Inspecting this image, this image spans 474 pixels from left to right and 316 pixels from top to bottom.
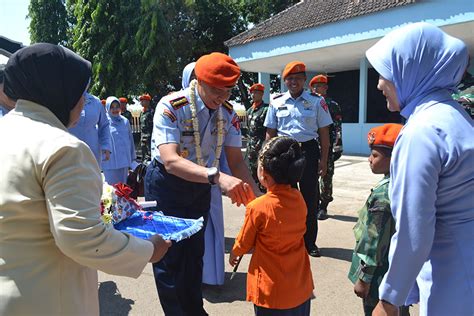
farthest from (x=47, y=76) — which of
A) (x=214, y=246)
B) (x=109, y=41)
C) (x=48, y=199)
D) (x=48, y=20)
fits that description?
(x=48, y=20)

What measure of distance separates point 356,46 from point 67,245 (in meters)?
11.7

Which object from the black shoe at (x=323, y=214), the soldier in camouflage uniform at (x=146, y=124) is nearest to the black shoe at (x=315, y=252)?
the black shoe at (x=323, y=214)

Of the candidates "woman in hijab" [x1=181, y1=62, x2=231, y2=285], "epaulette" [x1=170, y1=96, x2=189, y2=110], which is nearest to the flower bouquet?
"epaulette" [x1=170, y1=96, x2=189, y2=110]

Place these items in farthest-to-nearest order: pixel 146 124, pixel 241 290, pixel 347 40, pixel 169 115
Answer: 1. pixel 347 40
2. pixel 146 124
3. pixel 241 290
4. pixel 169 115

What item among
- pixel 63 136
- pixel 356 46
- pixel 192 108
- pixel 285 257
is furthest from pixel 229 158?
pixel 356 46

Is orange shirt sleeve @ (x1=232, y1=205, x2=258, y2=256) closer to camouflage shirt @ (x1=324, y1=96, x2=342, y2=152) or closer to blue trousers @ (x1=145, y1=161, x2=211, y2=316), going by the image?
blue trousers @ (x1=145, y1=161, x2=211, y2=316)

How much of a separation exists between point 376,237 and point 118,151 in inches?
185

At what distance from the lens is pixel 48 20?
28.6 metres

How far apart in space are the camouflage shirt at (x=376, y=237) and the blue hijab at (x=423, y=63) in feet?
2.59

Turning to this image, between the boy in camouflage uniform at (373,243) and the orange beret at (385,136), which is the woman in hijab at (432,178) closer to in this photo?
the boy in camouflage uniform at (373,243)

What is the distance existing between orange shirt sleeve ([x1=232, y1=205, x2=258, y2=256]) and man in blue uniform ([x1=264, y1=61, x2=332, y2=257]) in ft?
6.88

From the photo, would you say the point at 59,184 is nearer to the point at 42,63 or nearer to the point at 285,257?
the point at 42,63

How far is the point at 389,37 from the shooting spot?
158 cm

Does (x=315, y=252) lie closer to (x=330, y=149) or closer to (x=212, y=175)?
(x=330, y=149)
